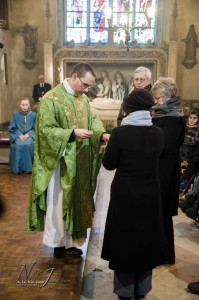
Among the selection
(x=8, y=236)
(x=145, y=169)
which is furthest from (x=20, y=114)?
(x=145, y=169)

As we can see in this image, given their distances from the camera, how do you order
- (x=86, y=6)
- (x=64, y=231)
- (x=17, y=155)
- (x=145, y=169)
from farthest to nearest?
(x=86, y=6) < (x=17, y=155) < (x=64, y=231) < (x=145, y=169)

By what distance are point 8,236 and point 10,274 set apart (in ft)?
2.78

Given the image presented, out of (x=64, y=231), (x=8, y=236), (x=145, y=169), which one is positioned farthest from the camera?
(x=8, y=236)

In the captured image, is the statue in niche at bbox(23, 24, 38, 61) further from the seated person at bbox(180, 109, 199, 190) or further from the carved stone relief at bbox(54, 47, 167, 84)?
the seated person at bbox(180, 109, 199, 190)

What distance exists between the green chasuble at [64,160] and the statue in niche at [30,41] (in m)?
11.3

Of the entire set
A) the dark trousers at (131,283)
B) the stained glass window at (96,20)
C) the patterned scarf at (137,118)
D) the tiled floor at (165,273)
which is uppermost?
the stained glass window at (96,20)

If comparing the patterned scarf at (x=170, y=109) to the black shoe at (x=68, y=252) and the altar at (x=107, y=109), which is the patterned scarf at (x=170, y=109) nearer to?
the black shoe at (x=68, y=252)

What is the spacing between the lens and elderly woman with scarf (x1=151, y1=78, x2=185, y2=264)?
2664 millimetres

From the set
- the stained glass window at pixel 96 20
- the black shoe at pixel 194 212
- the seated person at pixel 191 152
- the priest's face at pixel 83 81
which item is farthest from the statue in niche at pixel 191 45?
the priest's face at pixel 83 81

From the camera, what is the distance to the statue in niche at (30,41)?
1345 centimetres

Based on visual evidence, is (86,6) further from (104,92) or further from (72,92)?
(72,92)

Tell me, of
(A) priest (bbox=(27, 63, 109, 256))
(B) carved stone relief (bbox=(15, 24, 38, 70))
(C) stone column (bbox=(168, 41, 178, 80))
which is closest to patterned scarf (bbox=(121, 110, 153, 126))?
(A) priest (bbox=(27, 63, 109, 256))

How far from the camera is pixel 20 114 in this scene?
692 cm

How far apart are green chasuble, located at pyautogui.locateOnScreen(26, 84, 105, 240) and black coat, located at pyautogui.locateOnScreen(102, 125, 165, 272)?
72 centimetres
